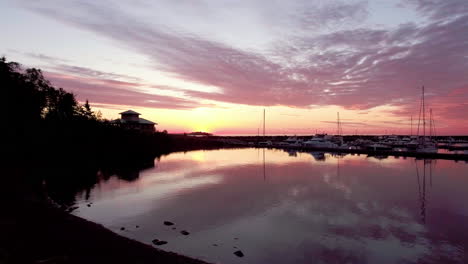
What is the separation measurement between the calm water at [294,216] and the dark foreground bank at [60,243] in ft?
10.1

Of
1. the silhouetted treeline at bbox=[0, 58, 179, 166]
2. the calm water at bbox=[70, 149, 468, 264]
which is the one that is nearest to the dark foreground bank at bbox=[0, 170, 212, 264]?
the calm water at bbox=[70, 149, 468, 264]

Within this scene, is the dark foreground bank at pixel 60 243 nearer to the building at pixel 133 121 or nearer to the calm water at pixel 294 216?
the calm water at pixel 294 216

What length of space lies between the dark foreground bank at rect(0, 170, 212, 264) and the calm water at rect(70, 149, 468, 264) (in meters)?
3.09

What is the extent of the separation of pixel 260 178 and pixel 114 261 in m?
36.1

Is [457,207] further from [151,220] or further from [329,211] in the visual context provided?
[151,220]

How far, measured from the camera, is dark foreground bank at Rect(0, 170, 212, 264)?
1271cm

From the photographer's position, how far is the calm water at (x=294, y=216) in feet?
60.1

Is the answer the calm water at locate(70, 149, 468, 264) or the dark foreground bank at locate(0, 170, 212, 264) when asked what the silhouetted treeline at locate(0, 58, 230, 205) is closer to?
the calm water at locate(70, 149, 468, 264)

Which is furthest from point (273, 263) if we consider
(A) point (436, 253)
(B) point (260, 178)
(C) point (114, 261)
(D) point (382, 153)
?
(D) point (382, 153)

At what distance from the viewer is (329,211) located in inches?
1094

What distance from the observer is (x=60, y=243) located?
14570mm

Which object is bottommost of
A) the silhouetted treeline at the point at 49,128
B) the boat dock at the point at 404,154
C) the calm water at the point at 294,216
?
the calm water at the point at 294,216

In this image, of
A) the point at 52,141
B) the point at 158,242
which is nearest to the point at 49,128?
the point at 52,141

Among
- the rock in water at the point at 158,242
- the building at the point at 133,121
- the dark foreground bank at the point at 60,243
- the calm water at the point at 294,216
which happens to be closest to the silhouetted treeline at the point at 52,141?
the calm water at the point at 294,216
